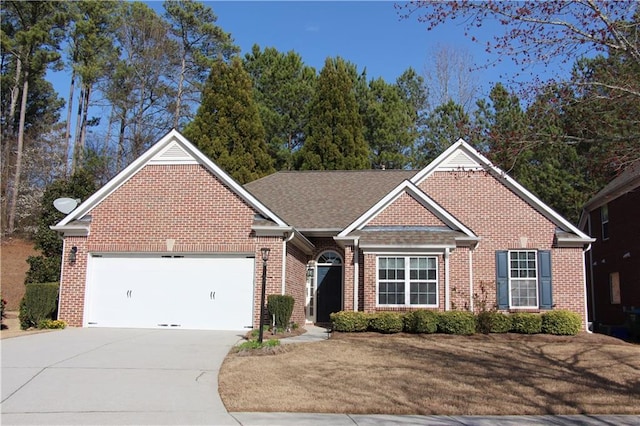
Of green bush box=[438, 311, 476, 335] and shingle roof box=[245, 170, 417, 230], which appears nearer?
green bush box=[438, 311, 476, 335]

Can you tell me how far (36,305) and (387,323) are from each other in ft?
33.5

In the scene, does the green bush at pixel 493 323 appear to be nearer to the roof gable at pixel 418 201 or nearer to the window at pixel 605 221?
the roof gable at pixel 418 201

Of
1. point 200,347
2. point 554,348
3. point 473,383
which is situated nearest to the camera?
point 473,383

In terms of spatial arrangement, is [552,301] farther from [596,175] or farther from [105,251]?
[105,251]

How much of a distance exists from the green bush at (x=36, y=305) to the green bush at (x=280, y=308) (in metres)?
6.58

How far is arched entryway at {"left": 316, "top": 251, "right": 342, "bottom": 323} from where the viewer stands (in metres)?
20.5

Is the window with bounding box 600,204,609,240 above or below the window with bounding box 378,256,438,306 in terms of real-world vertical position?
above

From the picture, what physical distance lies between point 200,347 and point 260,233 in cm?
460

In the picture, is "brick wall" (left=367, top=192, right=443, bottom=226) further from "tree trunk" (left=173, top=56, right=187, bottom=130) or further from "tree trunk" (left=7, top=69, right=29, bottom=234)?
"tree trunk" (left=7, top=69, right=29, bottom=234)

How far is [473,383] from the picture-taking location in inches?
412

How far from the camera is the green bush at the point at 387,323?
16.4 metres

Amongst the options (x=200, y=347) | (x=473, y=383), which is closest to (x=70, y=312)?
(x=200, y=347)

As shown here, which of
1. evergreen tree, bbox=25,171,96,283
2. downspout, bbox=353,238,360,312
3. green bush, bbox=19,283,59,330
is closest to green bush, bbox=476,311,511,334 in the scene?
downspout, bbox=353,238,360,312

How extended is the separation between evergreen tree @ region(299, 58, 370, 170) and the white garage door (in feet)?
62.2
